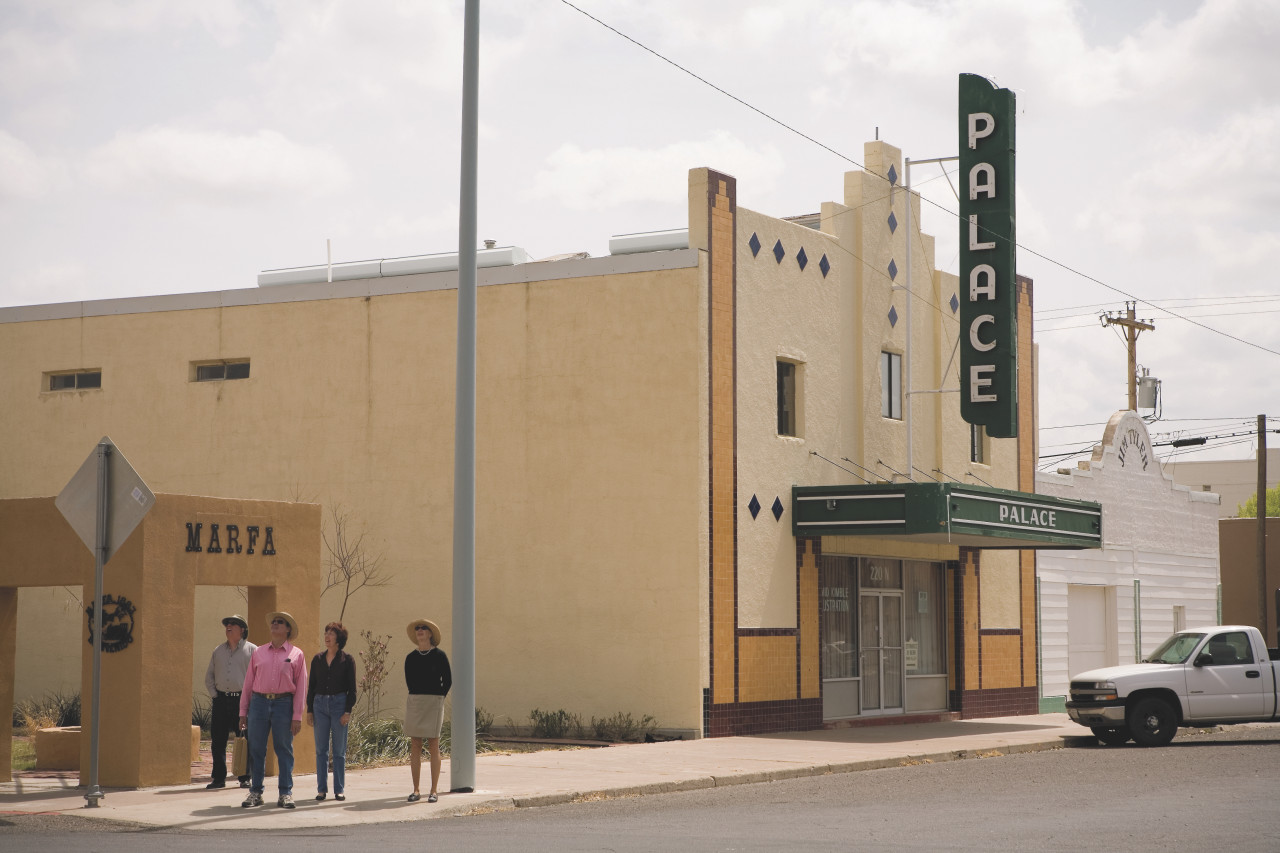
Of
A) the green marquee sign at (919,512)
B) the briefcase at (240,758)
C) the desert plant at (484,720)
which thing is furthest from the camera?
the green marquee sign at (919,512)

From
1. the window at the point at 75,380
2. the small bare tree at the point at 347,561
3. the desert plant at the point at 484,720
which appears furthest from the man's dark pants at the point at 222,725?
the window at the point at 75,380

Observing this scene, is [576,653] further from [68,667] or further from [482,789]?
[68,667]

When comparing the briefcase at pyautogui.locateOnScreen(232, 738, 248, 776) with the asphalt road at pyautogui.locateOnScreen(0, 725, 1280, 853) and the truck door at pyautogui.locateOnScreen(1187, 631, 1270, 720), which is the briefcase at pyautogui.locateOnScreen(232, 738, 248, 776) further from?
the truck door at pyautogui.locateOnScreen(1187, 631, 1270, 720)

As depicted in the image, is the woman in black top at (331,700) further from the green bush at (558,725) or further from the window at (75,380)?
the window at (75,380)

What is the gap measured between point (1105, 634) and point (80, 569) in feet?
79.4

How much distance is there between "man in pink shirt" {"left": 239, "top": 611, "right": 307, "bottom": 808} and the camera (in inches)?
567

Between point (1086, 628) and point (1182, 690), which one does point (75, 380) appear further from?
point (1086, 628)

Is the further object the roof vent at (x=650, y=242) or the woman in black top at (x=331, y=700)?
the roof vent at (x=650, y=242)

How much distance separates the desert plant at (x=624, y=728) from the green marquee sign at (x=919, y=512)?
4112 mm

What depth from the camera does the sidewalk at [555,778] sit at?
1362 cm

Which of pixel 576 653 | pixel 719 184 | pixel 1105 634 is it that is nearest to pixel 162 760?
pixel 576 653

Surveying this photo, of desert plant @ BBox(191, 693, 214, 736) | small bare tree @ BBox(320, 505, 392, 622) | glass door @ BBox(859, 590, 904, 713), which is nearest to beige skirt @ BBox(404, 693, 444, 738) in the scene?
desert plant @ BBox(191, 693, 214, 736)

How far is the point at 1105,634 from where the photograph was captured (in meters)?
33.9

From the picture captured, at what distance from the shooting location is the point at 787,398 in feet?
81.7
